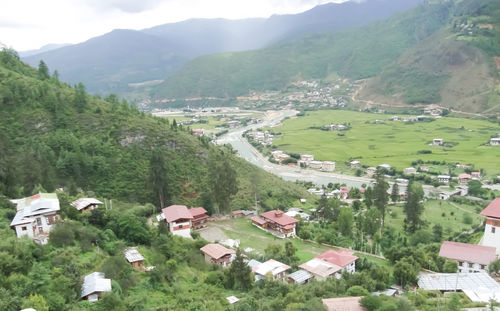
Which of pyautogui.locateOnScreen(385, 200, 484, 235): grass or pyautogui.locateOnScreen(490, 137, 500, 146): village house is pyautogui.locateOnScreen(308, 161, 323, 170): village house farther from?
pyautogui.locateOnScreen(490, 137, 500, 146): village house

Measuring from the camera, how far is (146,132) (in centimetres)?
4556

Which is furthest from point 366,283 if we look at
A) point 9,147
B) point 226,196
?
point 9,147

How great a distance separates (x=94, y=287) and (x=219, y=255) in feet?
34.4

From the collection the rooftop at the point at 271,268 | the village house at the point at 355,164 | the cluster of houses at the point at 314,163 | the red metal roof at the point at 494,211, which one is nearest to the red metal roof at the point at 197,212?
the rooftop at the point at 271,268

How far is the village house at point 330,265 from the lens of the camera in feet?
80.3

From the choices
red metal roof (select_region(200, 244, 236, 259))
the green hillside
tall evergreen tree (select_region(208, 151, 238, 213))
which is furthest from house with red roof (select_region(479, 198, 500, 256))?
tall evergreen tree (select_region(208, 151, 238, 213))

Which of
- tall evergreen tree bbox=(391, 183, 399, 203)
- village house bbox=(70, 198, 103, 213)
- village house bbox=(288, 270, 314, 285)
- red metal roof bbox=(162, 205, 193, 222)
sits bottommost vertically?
tall evergreen tree bbox=(391, 183, 399, 203)

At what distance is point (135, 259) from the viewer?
20.9 meters

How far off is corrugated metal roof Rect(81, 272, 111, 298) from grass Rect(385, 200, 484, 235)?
3326 centimetres

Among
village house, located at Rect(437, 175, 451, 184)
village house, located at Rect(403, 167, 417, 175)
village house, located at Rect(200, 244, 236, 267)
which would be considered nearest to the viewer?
village house, located at Rect(200, 244, 236, 267)

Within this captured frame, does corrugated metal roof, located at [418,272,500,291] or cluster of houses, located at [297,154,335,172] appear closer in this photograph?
corrugated metal roof, located at [418,272,500,291]

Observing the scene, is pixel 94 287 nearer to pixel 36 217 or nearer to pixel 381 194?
pixel 36 217

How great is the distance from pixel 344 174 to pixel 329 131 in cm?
4113

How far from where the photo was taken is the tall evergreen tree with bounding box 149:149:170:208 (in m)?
35.5
